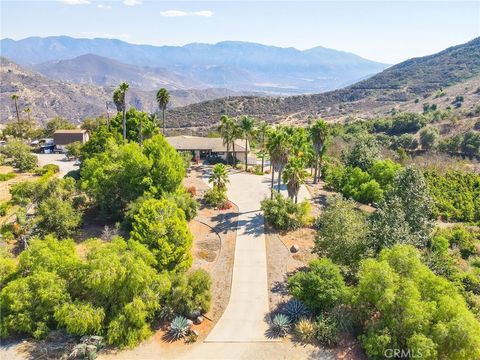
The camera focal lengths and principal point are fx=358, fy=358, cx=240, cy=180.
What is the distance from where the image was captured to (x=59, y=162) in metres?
58.7

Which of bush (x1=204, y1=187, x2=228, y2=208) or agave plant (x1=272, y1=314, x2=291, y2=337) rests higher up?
bush (x1=204, y1=187, x2=228, y2=208)

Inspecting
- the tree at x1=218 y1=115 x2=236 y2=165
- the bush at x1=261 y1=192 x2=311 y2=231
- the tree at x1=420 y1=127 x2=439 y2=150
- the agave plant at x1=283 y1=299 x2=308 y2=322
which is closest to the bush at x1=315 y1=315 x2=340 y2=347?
the agave plant at x1=283 y1=299 x2=308 y2=322

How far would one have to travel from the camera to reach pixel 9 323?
21.0 meters

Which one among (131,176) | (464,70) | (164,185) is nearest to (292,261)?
(164,185)

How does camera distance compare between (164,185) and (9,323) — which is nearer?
(9,323)

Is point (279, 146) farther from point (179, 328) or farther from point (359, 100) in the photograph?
point (359, 100)

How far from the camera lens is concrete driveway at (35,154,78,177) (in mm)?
54500

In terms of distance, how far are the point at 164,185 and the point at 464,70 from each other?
6455 inches

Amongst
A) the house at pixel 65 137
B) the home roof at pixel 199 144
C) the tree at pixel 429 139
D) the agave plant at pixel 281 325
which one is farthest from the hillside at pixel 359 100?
the agave plant at pixel 281 325

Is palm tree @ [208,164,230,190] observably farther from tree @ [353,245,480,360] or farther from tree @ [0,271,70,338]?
tree @ [353,245,480,360]

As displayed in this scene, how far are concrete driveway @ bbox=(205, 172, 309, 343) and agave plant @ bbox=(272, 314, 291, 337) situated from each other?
613 mm

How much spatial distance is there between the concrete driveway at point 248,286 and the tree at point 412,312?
662cm

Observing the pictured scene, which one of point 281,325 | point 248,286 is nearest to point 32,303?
point 248,286

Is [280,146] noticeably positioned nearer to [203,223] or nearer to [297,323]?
[203,223]
